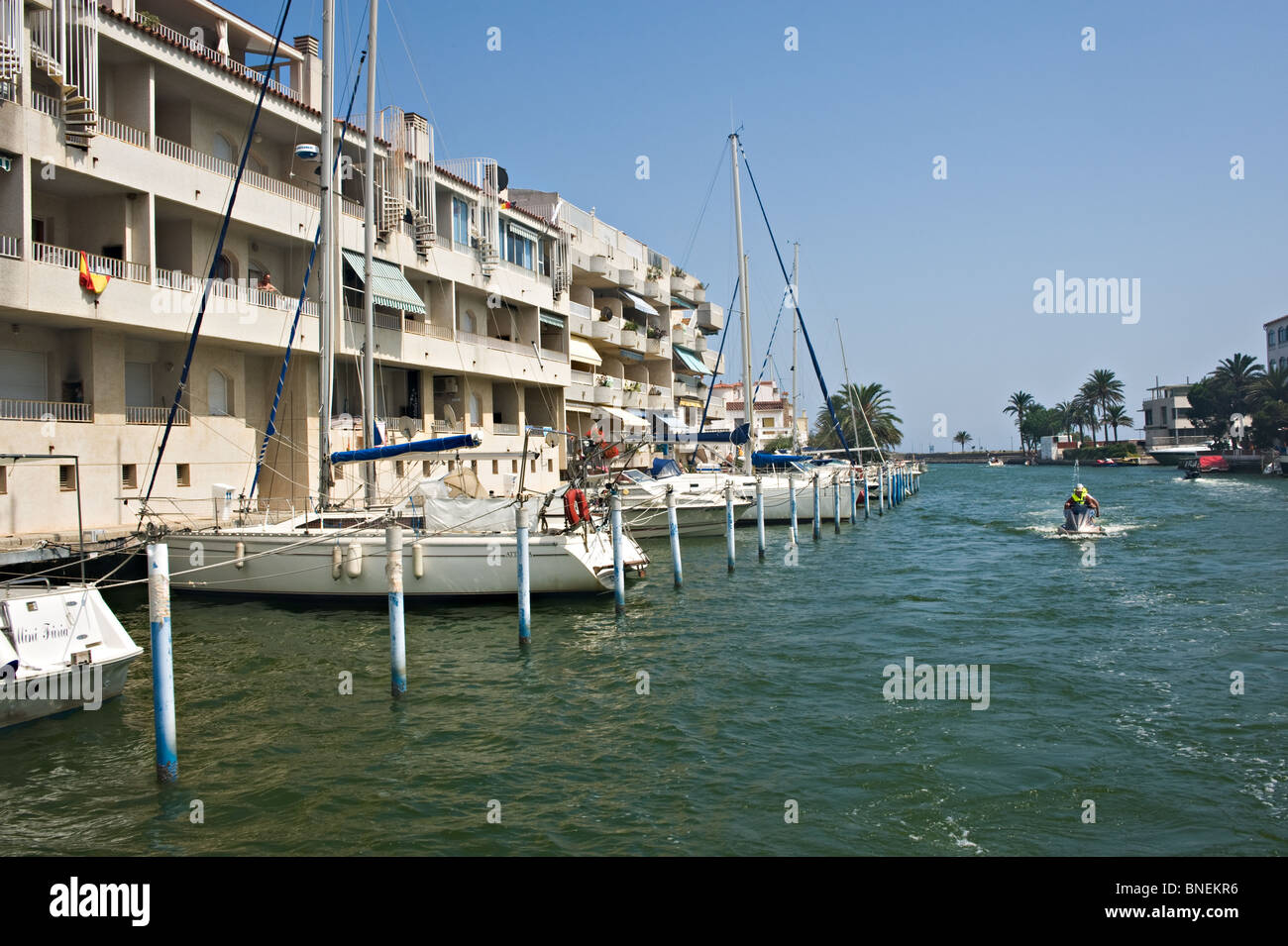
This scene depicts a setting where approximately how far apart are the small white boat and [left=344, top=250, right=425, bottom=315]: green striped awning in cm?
1887

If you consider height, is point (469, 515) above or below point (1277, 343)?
below

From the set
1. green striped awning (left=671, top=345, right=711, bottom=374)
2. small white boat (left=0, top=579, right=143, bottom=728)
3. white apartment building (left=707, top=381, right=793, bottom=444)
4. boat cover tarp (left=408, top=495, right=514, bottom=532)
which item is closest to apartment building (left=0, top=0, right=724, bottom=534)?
boat cover tarp (left=408, top=495, right=514, bottom=532)

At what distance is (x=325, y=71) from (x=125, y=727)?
1640cm

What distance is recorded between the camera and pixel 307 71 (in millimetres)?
33312

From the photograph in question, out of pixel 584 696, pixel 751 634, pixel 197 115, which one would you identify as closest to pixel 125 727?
pixel 584 696

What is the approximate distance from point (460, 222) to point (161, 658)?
3053 centimetres

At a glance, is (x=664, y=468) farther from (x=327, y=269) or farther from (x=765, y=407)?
(x=765, y=407)

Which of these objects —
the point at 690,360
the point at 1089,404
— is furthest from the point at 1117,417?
the point at 690,360

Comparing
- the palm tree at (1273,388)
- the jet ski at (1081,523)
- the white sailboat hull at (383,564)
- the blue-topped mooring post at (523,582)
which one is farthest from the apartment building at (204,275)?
the palm tree at (1273,388)

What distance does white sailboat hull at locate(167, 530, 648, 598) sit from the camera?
19047mm

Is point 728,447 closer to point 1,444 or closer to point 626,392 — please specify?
point 626,392

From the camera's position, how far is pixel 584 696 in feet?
43.1

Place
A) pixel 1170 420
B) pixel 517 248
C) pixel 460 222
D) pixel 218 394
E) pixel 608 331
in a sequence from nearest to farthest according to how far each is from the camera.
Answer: pixel 218 394 → pixel 460 222 → pixel 517 248 → pixel 608 331 → pixel 1170 420
